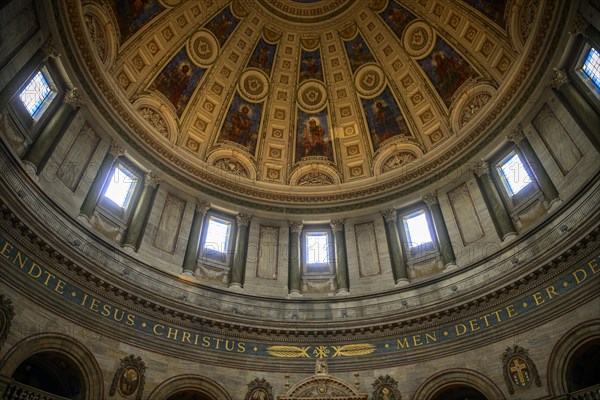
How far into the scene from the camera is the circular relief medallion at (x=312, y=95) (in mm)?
30828

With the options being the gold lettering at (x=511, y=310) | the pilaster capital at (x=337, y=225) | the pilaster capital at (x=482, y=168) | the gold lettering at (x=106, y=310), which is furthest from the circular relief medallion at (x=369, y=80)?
the gold lettering at (x=106, y=310)

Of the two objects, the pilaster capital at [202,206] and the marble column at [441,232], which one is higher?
the pilaster capital at [202,206]

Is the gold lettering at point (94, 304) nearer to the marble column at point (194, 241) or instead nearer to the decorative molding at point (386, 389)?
the marble column at point (194, 241)

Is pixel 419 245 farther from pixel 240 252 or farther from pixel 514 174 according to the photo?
pixel 240 252

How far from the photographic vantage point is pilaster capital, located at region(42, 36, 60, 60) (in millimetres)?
18875

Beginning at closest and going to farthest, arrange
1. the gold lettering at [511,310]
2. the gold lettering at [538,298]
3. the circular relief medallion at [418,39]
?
the gold lettering at [538,298] < the gold lettering at [511,310] < the circular relief medallion at [418,39]

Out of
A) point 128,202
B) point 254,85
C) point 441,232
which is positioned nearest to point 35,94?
point 128,202

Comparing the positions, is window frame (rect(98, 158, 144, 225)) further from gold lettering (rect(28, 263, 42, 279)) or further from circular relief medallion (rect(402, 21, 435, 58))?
circular relief medallion (rect(402, 21, 435, 58))

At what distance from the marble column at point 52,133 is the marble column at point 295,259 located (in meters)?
12.3

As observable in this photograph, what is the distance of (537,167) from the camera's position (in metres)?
20.6

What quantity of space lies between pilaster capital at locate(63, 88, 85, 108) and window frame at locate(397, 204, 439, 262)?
1684 cm

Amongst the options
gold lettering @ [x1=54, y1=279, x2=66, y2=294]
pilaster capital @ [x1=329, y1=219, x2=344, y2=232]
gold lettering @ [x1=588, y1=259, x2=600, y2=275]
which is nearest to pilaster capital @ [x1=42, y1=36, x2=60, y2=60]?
gold lettering @ [x1=54, y1=279, x2=66, y2=294]

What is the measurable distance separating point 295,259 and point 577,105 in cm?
1468

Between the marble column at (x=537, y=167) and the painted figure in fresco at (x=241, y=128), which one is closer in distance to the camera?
the marble column at (x=537, y=167)
